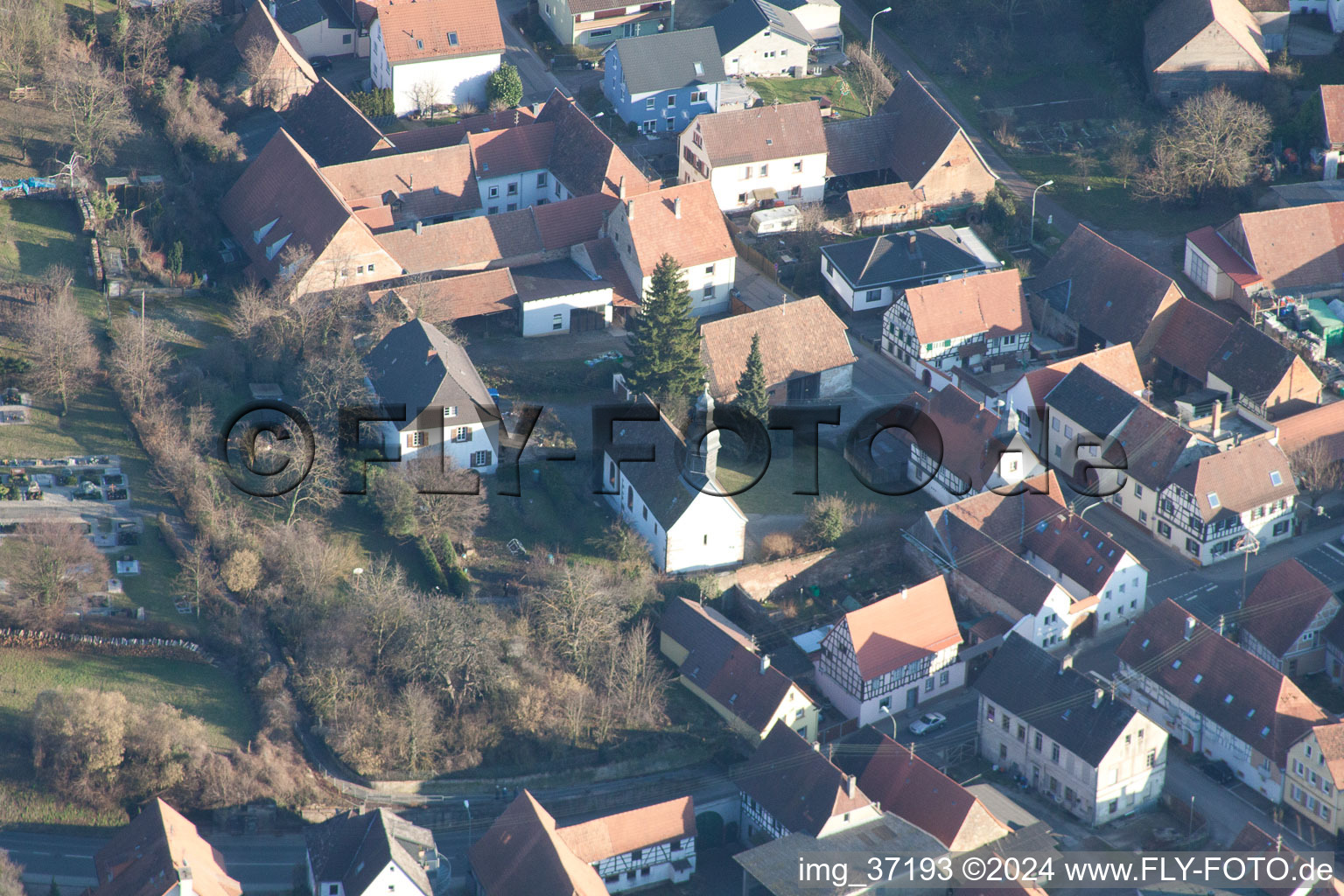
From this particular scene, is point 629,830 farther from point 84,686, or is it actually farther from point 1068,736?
point 84,686

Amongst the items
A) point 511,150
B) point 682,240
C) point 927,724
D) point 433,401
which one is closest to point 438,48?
point 511,150

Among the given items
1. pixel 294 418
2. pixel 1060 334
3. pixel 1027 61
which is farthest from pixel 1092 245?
pixel 294 418

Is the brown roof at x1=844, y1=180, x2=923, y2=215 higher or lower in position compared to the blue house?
lower

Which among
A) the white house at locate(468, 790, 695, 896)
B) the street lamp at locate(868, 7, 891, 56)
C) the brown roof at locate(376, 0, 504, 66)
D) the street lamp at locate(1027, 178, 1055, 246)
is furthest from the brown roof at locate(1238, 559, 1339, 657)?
the brown roof at locate(376, 0, 504, 66)

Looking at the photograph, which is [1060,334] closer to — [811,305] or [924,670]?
Answer: [811,305]

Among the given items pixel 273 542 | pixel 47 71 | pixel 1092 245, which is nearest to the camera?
pixel 273 542

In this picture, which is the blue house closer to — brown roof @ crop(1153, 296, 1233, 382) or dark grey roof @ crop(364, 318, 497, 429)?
dark grey roof @ crop(364, 318, 497, 429)
